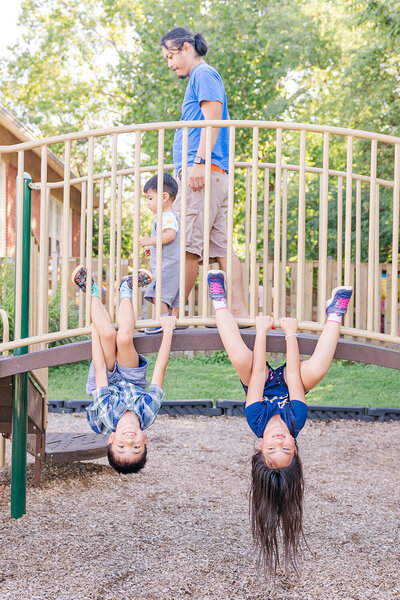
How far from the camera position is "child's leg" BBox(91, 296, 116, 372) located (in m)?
3.34

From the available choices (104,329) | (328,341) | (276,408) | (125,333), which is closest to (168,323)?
(125,333)

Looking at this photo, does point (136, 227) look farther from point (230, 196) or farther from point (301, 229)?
point (301, 229)

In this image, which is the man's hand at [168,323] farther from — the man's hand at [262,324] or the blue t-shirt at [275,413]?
the blue t-shirt at [275,413]

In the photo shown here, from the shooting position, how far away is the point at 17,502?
4.32 m

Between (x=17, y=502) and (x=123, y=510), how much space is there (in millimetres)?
717

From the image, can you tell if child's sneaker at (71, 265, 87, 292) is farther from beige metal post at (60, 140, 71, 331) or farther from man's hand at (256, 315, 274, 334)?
man's hand at (256, 315, 274, 334)

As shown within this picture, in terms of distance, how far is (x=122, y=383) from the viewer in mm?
3498

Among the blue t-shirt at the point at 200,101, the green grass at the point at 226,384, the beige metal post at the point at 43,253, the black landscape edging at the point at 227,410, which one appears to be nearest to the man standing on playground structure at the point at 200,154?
the blue t-shirt at the point at 200,101

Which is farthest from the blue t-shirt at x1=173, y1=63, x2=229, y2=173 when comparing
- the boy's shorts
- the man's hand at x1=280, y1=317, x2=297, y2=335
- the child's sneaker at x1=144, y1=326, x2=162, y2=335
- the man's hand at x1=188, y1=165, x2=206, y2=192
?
the boy's shorts

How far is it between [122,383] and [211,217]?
104 cm

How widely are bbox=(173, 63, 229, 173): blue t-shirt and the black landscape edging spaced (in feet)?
14.4

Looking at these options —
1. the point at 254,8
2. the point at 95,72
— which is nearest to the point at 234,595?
the point at 254,8

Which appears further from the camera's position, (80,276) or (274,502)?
(80,276)

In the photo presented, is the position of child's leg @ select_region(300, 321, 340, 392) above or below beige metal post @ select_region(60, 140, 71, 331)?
below
